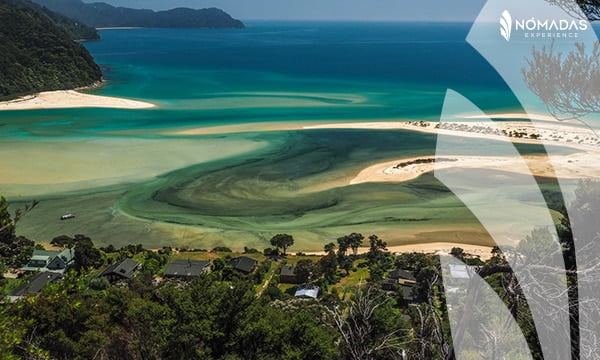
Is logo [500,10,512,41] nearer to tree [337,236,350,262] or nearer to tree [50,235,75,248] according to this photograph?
tree [337,236,350,262]

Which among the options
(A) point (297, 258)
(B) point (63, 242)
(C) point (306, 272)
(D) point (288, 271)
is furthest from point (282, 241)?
(B) point (63, 242)

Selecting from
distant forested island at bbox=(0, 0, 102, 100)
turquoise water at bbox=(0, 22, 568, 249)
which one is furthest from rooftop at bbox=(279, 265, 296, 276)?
distant forested island at bbox=(0, 0, 102, 100)

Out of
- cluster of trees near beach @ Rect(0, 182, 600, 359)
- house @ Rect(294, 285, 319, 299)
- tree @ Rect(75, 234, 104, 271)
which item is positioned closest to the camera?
cluster of trees near beach @ Rect(0, 182, 600, 359)

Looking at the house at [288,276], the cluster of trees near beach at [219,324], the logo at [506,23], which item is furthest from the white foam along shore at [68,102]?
the logo at [506,23]

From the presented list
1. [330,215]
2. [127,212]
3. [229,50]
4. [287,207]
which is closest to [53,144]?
[127,212]

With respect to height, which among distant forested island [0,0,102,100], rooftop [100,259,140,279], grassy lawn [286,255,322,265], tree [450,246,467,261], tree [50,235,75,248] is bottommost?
tree [50,235,75,248]

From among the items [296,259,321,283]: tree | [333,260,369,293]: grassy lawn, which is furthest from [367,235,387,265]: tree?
[296,259,321,283]: tree

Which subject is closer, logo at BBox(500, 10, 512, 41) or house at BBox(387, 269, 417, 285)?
logo at BBox(500, 10, 512, 41)

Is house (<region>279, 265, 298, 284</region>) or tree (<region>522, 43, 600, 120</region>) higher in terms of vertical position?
tree (<region>522, 43, 600, 120</region>)

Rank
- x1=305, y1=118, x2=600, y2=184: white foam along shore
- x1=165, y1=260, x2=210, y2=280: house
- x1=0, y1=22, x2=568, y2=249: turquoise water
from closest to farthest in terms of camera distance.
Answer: x1=165, y1=260, x2=210, y2=280: house
x1=0, y1=22, x2=568, y2=249: turquoise water
x1=305, y1=118, x2=600, y2=184: white foam along shore
